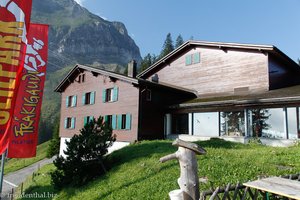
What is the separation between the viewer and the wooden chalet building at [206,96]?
17094 mm

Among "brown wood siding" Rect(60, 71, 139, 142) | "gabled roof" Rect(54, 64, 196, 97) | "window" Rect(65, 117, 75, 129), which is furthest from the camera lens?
"window" Rect(65, 117, 75, 129)

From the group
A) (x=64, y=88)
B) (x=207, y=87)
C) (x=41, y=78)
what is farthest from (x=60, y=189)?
(x=64, y=88)

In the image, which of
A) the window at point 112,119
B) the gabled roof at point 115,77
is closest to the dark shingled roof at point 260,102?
the gabled roof at point 115,77

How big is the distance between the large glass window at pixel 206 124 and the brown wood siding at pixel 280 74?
17.6 feet

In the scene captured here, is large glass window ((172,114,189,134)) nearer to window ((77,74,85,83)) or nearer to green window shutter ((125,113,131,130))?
green window shutter ((125,113,131,130))

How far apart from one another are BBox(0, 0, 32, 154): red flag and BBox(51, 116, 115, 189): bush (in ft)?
13.6

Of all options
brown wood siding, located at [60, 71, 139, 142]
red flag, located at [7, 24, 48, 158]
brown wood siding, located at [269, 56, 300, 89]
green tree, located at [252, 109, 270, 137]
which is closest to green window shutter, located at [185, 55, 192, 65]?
brown wood siding, located at [60, 71, 139, 142]

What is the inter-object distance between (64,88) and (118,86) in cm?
1175

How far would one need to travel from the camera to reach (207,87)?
23.5m

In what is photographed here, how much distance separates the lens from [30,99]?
1173cm

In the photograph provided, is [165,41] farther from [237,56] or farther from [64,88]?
[237,56]

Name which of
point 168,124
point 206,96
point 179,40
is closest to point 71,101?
point 168,124

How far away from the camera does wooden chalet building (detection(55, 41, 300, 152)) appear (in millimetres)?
17094

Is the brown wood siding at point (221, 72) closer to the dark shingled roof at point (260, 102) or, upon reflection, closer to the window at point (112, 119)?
the dark shingled roof at point (260, 102)
